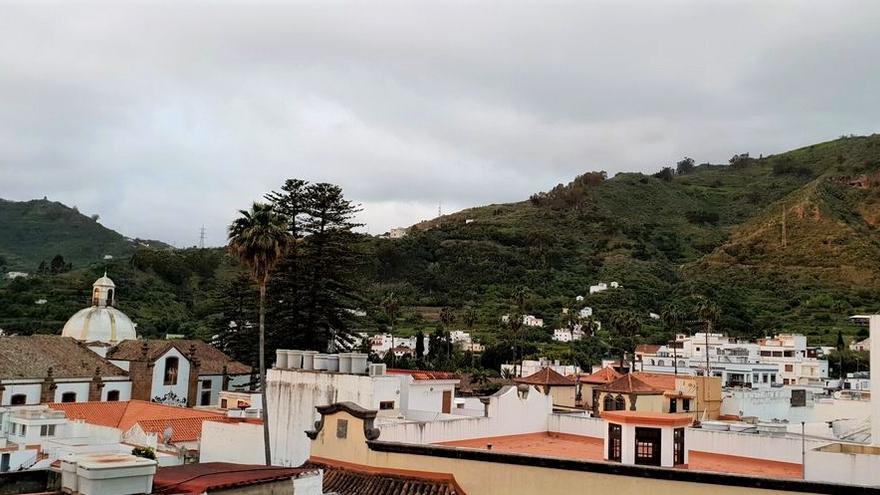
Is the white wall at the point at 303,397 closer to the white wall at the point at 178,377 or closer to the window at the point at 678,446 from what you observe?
the window at the point at 678,446

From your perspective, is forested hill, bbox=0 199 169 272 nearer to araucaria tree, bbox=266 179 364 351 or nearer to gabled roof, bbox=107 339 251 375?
gabled roof, bbox=107 339 251 375

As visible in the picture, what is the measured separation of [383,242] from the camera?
129 m

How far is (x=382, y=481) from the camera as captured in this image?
14.2 m

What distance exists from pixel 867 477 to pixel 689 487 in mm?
3248

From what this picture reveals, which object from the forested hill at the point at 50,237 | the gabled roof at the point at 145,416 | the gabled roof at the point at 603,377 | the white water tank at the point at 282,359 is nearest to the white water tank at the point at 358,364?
the white water tank at the point at 282,359

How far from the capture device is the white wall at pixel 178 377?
45.5m

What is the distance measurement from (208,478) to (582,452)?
939 cm

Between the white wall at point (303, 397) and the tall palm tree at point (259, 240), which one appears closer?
the white wall at point (303, 397)

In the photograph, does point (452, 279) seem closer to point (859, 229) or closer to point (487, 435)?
point (859, 229)

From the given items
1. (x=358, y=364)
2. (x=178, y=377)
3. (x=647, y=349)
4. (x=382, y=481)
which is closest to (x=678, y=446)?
(x=382, y=481)

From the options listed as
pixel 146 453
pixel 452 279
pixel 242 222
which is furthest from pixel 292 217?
pixel 452 279

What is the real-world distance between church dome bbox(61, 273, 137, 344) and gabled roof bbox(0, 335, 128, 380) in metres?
3.14

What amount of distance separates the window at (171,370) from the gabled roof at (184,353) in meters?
0.67

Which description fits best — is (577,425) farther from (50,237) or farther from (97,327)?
(50,237)
